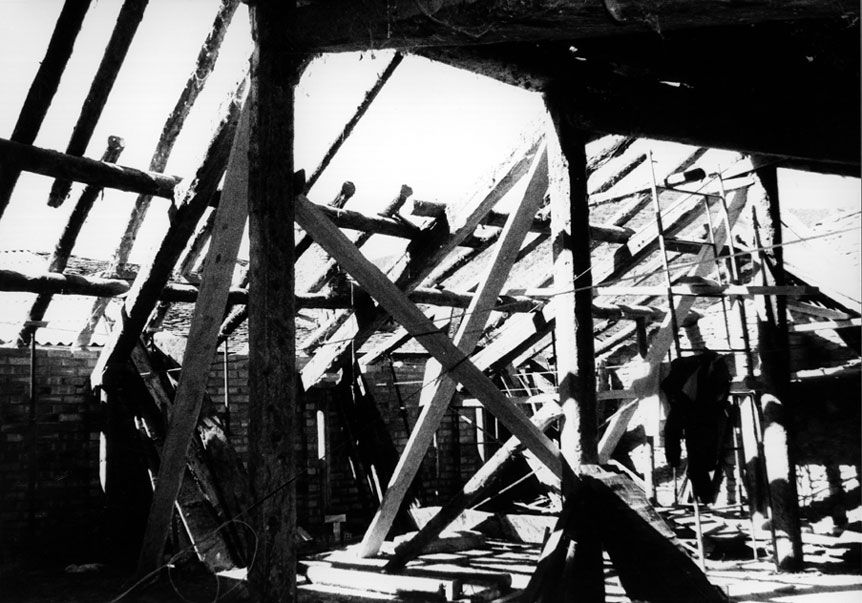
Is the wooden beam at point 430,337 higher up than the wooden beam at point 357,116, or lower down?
lower down

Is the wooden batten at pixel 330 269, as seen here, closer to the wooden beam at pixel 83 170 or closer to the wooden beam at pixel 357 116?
the wooden beam at pixel 357 116

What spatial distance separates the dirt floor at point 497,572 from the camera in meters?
5.27

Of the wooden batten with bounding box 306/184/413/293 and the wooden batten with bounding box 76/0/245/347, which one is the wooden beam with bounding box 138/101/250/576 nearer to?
the wooden batten with bounding box 76/0/245/347

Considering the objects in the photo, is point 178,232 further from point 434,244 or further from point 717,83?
point 717,83

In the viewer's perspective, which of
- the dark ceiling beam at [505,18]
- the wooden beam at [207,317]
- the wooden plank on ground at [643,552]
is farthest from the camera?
the wooden beam at [207,317]

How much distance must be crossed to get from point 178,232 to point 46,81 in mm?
1443

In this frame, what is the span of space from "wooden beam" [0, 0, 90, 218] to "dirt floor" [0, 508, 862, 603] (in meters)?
3.06

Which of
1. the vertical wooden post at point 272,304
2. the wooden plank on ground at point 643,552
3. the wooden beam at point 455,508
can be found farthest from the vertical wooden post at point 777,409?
the vertical wooden post at point 272,304

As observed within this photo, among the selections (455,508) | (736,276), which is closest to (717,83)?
(736,276)

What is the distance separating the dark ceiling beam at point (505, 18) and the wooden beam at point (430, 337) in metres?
1.11

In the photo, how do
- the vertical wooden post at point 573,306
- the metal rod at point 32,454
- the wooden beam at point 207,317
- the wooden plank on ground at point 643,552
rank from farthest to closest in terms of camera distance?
1. the metal rod at point 32,454
2. the wooden beam at point 207,317
3. the vertical wooden post at point 573,306
4. the wooden plank on ground at point 643,552

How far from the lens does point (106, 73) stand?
545 centimetres

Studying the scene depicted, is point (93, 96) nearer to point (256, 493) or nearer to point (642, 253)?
point (256, 493)

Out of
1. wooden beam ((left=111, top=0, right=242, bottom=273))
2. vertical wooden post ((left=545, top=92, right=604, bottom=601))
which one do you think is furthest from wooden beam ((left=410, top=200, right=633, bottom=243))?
wooden beam ((left=111, top=0, right=242, bottom=273))
